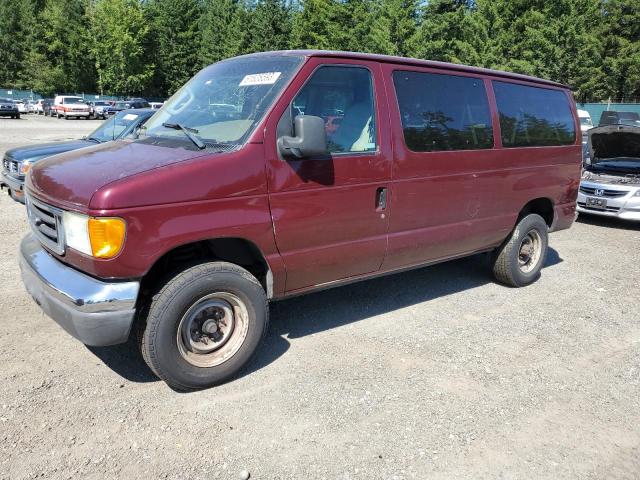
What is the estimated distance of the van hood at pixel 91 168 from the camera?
3.10 meters

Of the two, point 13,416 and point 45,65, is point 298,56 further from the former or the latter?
point 45,65

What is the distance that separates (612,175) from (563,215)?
456 cm

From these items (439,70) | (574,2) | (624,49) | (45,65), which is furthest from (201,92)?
(45,65)

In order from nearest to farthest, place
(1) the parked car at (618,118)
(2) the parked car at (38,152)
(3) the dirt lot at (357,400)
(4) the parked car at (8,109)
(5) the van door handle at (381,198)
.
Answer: (3) the dirt lot at (357,400) → (5) the van door handle at (381,198) → (2) the parked car at (38,152) → (1) the parked car at (618,118) → (4) the parked car at (8,109)

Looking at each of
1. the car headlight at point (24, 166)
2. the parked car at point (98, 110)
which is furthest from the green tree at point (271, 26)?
the car headlight at point (24, 166)

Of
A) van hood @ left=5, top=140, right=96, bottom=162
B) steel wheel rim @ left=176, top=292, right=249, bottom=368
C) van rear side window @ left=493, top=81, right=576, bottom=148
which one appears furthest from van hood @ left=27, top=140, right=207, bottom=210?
van hood @ left=5, top=140, right=96, bottom=162

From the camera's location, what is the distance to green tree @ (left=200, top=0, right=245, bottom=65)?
57531 millimetres

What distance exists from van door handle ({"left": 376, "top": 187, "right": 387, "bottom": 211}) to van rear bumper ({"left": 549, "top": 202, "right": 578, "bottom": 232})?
9.11 ft

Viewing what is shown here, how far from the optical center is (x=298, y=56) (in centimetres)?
377

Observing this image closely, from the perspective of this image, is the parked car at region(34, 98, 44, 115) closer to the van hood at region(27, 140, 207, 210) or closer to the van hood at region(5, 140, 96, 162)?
the van hood at region(5, 140, 96, 162)

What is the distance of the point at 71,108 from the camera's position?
39.5 meters

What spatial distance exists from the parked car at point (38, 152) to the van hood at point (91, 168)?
12.0 ft

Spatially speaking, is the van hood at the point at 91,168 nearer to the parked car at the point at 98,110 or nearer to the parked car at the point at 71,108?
the parked car at the point at 71,108

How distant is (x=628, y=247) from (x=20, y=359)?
808 cm
